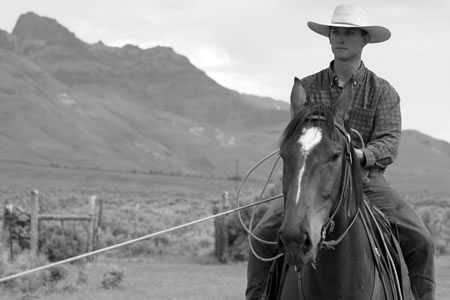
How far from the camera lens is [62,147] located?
154375 mm

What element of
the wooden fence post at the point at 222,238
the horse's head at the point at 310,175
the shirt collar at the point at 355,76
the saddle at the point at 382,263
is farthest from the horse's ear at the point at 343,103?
the wooden fence post at the point at 222,238

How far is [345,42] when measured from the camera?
559cm

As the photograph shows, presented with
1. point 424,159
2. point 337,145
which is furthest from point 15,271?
point 424,159

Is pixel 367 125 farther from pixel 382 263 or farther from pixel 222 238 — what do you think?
pixel 222 238

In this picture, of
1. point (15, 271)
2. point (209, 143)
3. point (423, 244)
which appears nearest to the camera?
point (423, 244)

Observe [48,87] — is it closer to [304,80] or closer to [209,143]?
[209,143]

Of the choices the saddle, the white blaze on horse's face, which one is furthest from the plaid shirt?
the white blaze on horse's face

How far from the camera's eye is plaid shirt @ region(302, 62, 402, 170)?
17.5ft

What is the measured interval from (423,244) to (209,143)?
18290cm

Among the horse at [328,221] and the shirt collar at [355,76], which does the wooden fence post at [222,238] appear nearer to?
the shirt collar at [355,76]

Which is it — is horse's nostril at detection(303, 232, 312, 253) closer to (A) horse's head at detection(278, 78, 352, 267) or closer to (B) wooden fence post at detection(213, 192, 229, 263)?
(A) horse's head at detection(278, 78, 352, 267)

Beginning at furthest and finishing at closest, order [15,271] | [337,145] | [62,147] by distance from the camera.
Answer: [62,147], [15,271], [337,145]

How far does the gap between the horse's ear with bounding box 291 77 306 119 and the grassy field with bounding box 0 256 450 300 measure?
9.66 meters

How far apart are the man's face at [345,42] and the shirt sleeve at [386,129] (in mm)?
345
